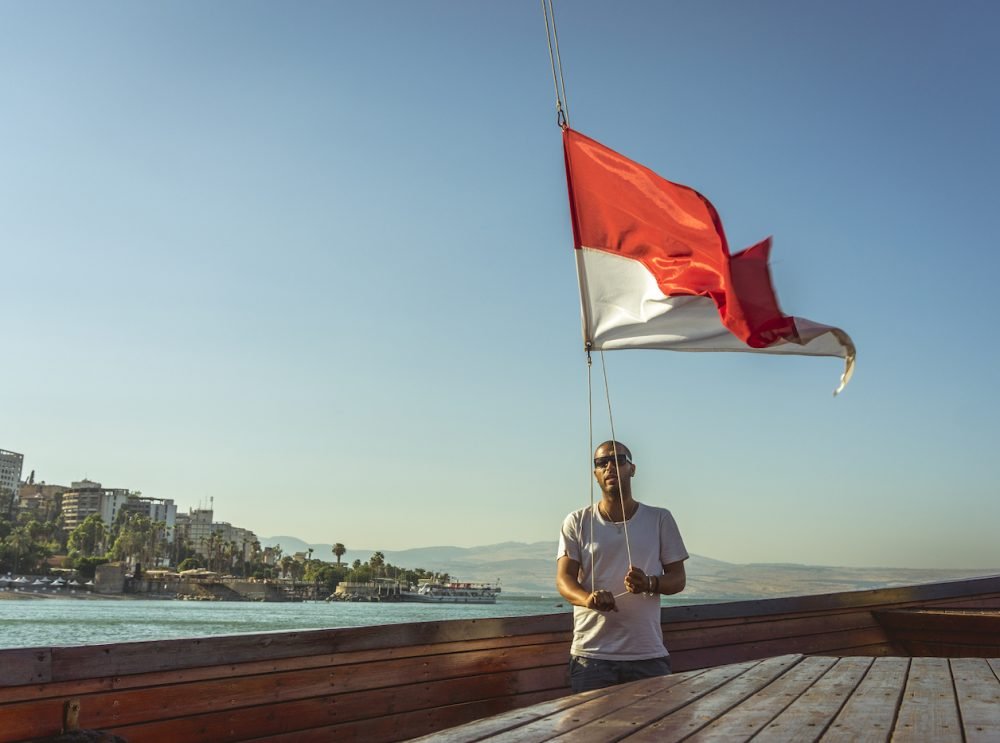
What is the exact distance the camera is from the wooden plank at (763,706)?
6.84ft

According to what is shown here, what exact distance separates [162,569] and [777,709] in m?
185

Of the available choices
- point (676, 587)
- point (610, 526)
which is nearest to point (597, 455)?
point (610, 526)

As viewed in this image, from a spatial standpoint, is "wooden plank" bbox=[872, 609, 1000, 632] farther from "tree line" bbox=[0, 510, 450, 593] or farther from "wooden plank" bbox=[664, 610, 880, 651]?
"tree line" bbox=[0, 510, 450, 593]

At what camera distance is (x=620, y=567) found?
13.6ft

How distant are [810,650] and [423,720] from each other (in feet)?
11.0

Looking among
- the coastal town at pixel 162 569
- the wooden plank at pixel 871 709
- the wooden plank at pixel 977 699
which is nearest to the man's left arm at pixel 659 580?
the wooden plank at pixel 871 709

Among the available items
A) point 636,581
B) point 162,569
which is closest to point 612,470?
point 636,581

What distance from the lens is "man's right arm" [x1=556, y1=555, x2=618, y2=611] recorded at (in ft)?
12.6

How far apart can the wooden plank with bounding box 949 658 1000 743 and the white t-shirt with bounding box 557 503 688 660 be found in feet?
4.20

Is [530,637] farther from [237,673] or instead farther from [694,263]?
[694,263]

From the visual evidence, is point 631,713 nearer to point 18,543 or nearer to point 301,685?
point 301,685

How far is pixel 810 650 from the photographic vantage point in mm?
6305

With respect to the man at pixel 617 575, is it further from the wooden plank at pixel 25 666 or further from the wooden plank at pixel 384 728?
the wooden plank at pixel 25 666

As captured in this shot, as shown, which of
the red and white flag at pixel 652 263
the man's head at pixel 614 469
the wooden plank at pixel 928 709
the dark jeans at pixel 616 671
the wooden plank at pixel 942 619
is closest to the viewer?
the wooden plank at pixel 928 709
